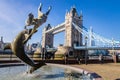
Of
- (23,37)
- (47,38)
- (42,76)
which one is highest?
(47,38)

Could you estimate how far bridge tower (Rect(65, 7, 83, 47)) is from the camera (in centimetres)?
7226

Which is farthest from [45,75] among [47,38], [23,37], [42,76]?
[47,38]

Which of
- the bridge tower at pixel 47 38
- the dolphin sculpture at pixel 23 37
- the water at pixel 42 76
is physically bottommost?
the water at pixel 42 76

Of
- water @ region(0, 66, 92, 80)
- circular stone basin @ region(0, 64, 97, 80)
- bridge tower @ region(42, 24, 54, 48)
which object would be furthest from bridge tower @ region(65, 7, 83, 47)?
water @ region(0, 66, 92, 80)

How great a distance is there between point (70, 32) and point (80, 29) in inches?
154

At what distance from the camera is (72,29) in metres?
73.7

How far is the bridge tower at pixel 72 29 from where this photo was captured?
72.3 m

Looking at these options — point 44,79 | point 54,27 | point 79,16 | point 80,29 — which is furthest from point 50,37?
point 44,79

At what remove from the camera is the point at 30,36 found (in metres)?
9.91

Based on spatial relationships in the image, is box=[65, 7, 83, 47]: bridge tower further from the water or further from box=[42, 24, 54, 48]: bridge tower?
the water

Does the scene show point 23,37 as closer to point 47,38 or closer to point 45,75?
point 45,75

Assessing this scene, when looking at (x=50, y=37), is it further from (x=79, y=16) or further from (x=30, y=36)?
(x=30, y=36)

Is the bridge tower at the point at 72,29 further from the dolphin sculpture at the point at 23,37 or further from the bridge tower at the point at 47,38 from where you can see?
the dolphin sculpture at the point at 23,37

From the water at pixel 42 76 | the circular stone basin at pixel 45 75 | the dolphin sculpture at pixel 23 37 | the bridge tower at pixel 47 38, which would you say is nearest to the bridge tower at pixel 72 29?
the bridge tower at pixel 47 38
